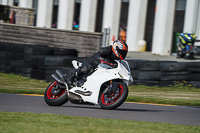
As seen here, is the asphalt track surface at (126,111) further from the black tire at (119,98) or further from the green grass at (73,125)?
the green grass at (73,125)

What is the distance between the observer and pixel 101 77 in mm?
7238

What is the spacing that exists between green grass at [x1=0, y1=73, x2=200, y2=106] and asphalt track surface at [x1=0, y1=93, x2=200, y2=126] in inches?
40.4

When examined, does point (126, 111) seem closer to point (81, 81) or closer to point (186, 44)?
point (81, 81)

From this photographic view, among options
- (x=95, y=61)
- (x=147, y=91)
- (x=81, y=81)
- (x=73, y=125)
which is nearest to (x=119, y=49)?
(x=95, y=61)

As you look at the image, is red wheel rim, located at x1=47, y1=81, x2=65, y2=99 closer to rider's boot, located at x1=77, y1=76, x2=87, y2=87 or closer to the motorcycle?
the motorcycle

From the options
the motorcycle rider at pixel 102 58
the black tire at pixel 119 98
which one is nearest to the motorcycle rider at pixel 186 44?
the motorcycle rider at pixel 102 58

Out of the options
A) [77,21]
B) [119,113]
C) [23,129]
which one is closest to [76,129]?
[23,129]

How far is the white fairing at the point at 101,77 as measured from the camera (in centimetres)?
707

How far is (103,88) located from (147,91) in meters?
4.44

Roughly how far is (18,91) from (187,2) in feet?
50.1

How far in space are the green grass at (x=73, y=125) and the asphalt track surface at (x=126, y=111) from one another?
64 cm

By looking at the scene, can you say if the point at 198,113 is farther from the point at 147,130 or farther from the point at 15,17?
the point at 15,17

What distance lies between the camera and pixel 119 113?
7.12 meters

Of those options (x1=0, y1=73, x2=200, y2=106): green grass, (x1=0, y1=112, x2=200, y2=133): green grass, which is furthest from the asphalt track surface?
(x1=0, y1=73, x2=200, y2=106): green grass
